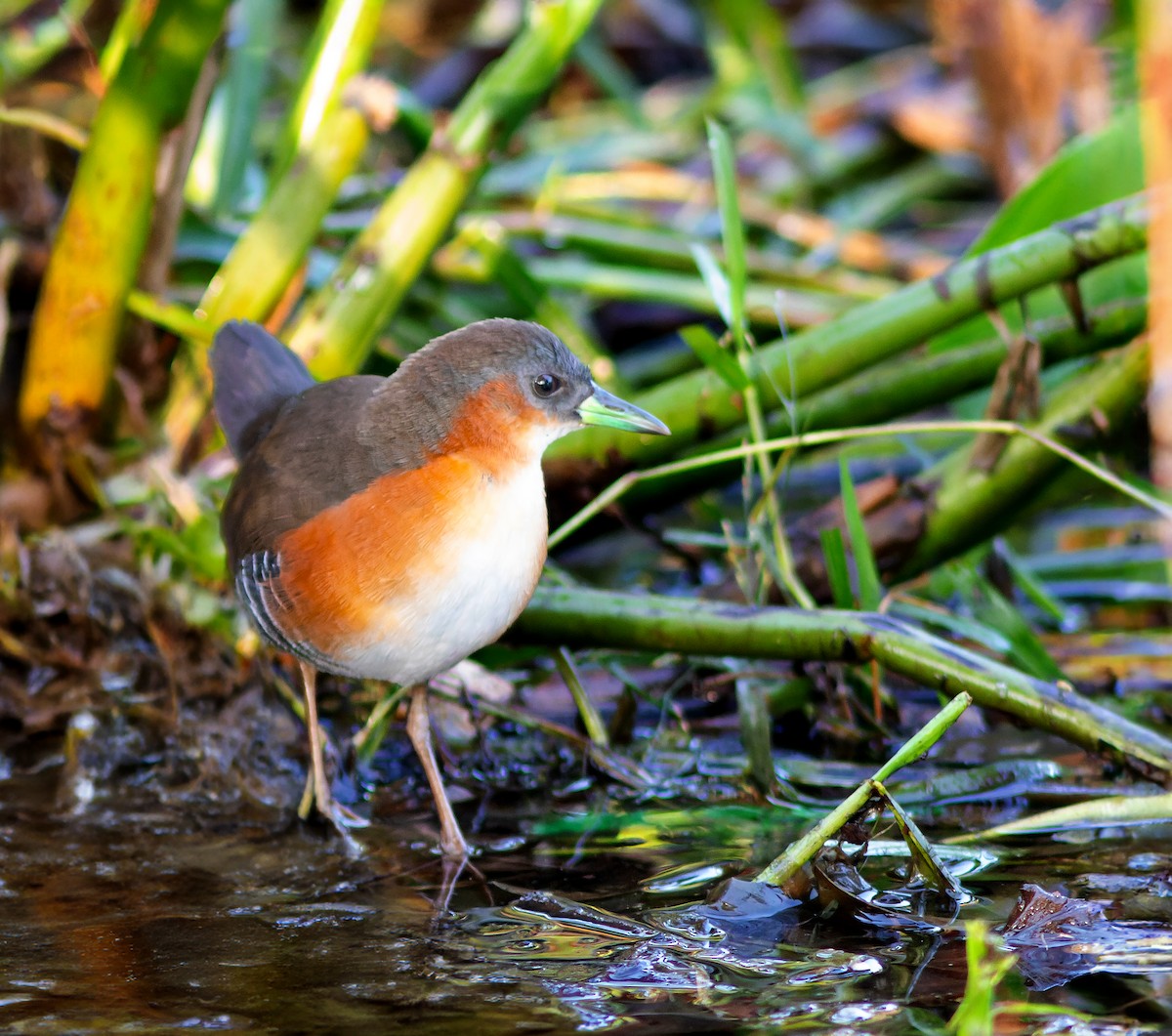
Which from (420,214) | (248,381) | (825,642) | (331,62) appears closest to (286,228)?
(420,214)

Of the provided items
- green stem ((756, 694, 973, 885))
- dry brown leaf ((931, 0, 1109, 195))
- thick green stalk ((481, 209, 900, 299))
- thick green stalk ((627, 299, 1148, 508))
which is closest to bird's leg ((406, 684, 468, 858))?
green stem ((756, 694, 973, 885))

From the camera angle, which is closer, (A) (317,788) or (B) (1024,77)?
(A) (317,788)

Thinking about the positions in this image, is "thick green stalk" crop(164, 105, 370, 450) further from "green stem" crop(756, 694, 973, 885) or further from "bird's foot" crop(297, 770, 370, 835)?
"green stem" crop(756, 694, 973, 885)

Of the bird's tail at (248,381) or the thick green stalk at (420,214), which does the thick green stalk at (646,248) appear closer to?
the thick green stalk at (420,214)

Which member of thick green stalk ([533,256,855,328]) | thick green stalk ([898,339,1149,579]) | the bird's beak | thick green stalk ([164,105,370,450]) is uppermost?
thick green stalk ([164,105,370,450])

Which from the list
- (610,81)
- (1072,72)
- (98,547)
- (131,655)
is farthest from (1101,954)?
(610,81)

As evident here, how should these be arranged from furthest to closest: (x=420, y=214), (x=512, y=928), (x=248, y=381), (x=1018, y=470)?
(x=420, y=214) → (x=1018, y=470) → (x=248, y=381) → (x=512, y=928)

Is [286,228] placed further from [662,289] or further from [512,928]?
[512,928]

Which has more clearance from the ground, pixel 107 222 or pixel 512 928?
pixel 107 222

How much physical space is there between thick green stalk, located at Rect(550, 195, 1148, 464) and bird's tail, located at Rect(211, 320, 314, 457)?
A: 0.61 metres

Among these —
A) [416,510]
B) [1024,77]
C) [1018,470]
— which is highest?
[1024,77]

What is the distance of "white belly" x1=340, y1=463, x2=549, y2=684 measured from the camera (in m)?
2.44

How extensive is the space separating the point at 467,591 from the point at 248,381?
0.87 meters

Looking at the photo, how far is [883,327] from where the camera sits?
3127 millimetres
